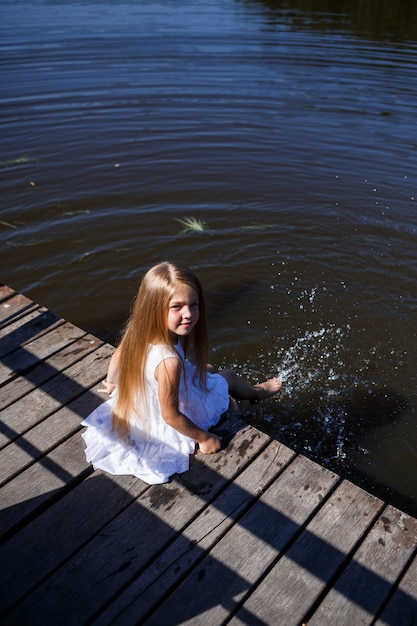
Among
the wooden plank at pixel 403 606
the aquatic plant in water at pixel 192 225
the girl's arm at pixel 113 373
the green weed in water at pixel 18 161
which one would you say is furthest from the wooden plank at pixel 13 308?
the green weed in water at pixel 18 161

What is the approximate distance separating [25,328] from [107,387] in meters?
1.31

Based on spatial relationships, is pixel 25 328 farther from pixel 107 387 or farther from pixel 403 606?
pixel 403 606

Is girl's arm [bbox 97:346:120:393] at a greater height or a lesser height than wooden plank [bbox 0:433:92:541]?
greater

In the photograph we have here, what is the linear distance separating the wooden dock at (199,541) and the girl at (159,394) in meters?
0.12

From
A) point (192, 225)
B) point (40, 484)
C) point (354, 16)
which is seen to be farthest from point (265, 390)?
point (354, 16)

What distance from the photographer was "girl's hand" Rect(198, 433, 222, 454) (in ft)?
12.1

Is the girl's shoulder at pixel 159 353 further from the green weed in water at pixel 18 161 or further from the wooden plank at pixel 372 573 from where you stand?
the green weed in water at pixel 18 161

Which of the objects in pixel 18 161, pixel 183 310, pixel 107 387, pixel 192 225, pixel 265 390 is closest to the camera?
pixel 183 310

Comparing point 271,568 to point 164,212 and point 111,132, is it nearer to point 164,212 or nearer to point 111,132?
point 164,212

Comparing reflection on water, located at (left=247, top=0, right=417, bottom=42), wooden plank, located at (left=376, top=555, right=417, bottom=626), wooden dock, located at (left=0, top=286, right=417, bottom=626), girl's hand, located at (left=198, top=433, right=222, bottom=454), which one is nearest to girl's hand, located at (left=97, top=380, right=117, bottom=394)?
wooden dock, located at (left=0, top=286, right=417, bottom=626)

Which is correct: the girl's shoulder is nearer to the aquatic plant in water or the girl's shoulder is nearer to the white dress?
the white dress

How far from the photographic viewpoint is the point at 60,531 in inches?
127

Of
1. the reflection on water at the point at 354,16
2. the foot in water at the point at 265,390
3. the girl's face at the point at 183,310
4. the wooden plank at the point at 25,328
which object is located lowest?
the foot in water at the point at 265,390

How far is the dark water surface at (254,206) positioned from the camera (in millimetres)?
5367
